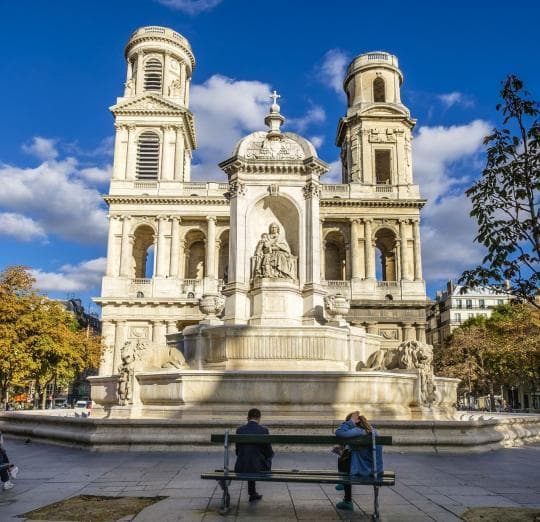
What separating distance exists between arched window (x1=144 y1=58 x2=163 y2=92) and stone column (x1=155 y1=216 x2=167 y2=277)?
1244 cm

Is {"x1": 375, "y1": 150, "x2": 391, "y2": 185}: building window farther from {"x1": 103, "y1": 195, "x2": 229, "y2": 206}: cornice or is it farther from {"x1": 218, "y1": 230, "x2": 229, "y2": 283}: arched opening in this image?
{"x1": 103, "y1": 195, "x2": 229, "y2": 206}: cornice

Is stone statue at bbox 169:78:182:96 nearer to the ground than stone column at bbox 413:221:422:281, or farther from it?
farther from it

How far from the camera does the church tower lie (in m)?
45.0

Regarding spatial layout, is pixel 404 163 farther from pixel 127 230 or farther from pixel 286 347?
pixel 286 347

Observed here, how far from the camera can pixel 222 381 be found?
455 inches

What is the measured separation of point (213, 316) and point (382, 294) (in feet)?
104

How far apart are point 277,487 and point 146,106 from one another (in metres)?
46.1

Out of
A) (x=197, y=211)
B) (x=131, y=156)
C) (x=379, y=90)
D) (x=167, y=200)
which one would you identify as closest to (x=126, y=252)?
(x=167, y=200)

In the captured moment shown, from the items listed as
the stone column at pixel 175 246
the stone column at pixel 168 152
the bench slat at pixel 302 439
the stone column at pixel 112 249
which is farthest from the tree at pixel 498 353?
the bench slat at pixel 302 439

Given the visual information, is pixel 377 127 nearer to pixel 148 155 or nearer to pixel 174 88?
pixel 174 88

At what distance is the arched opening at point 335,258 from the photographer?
51.4 meters

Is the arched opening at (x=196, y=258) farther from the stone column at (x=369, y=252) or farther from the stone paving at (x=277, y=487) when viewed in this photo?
the stone paving at (x=277, y=487)

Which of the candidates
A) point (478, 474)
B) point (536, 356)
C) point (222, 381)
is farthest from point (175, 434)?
point (536, 356)

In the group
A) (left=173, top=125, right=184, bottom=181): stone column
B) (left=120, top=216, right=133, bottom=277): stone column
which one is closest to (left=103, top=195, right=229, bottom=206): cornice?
(left=120, top=216, right=133, bottom=277): stone column
